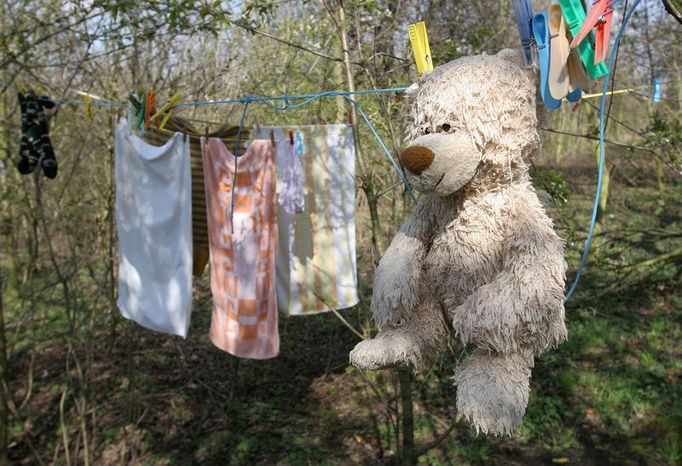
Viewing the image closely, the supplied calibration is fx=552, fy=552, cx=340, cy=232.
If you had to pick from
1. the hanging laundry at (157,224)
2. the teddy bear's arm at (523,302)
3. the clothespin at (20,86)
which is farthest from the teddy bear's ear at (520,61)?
the clothespin at (20,86)

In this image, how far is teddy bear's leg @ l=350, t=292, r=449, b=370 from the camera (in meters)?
1.06

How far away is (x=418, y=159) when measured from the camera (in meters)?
0.97

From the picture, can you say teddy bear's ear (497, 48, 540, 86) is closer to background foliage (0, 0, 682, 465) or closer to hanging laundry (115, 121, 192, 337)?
background foliage (0, 0, 682, 465)

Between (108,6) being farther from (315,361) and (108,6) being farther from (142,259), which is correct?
(315,361)

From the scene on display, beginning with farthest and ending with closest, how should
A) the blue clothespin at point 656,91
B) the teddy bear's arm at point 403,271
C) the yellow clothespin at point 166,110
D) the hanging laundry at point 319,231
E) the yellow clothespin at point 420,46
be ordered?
1. the hanging laundry at point 319,231
2. the yellow clothespin at point 166,110
3. the blue clothespin at point 656,91
4. the yellow clothespin at point 420,46
5. the teddy bear's arm at point 403,271

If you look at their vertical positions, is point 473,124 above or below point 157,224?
above

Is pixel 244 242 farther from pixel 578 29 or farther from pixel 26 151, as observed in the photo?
pixel 578 29

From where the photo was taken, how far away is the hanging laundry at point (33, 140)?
267 centimetres

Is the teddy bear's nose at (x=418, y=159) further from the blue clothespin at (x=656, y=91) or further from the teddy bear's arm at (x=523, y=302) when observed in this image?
the blue clothespin at (x=656, y=91)

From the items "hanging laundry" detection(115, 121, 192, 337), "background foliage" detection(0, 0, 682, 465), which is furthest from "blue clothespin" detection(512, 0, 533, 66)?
"hanging laundry" detection(115, 121, 192, 337)

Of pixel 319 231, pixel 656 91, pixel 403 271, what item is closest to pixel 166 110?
pixel 319 231

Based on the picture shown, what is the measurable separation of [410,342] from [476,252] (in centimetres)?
22

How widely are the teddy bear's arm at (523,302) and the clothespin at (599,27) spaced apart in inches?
12.7

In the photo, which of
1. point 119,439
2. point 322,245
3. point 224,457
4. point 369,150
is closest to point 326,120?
point 369,150
